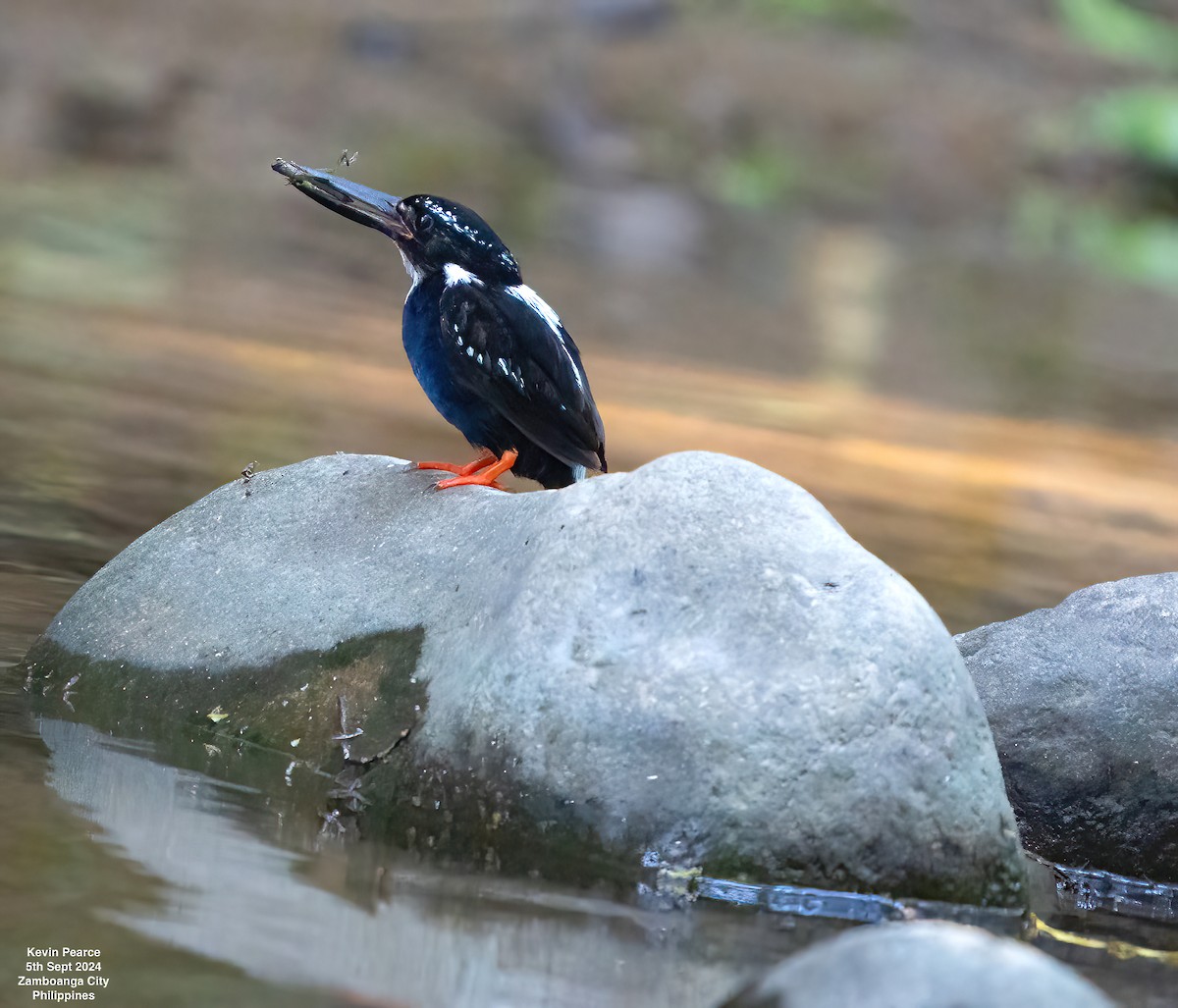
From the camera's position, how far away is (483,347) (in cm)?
482

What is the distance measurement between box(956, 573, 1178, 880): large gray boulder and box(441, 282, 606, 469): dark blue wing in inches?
50.3

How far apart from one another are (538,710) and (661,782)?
30 cm

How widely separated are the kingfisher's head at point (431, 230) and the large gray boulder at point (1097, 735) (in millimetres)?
1711

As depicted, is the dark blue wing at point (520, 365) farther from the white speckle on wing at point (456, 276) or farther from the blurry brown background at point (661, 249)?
the blurry brown background at point (661, 249)

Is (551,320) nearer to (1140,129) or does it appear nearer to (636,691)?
(636,691)

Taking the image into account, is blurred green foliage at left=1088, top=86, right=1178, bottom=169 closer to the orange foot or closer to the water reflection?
the orange foot

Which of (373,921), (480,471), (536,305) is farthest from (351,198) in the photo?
(373,921)

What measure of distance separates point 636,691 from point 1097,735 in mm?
1404

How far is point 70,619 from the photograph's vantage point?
15.8 ft

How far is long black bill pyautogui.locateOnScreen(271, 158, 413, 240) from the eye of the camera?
5066 millimetres

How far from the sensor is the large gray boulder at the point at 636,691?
3967mm

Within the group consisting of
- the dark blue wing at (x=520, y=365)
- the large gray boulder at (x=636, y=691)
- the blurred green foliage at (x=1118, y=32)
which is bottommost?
the large gray boulder at (x=636, y=691)

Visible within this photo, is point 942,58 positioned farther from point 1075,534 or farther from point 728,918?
point 728,918

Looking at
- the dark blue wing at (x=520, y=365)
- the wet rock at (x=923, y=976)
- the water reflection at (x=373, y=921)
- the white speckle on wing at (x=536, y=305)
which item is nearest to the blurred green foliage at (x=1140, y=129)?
the white speckle on wing at (x=536, y=305)
